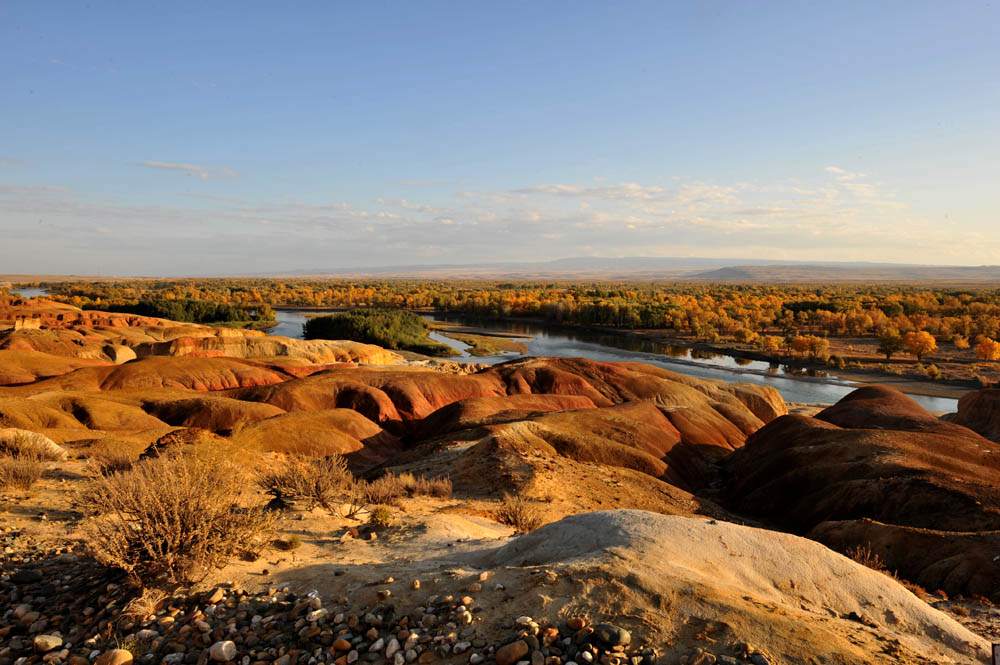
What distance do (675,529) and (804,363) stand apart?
7788 cm

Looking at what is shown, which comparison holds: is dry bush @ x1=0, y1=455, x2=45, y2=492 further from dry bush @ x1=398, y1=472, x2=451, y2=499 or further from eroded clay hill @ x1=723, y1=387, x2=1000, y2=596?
eroded clay hill @ x1=723, y1=387, x2=1000, y2=596

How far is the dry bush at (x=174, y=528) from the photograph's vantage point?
614 cm

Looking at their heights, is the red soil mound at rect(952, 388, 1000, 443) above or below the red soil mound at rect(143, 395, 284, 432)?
below

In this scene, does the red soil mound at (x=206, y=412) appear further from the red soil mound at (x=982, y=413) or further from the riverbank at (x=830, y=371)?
the riverbank at (x=830, y=371)

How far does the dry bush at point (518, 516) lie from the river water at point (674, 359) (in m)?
51.1

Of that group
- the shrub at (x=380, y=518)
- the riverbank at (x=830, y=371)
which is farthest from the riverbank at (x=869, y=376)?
the shrub at (x=380, y=518)

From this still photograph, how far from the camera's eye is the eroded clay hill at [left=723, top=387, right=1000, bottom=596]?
40.1ft

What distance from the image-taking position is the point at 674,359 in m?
77.6

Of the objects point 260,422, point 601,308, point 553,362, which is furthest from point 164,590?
point 601,308

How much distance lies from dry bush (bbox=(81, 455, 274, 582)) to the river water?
5891cm

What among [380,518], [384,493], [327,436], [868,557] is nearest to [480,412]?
[327,436]

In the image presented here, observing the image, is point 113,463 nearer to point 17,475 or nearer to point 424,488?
point 17,475

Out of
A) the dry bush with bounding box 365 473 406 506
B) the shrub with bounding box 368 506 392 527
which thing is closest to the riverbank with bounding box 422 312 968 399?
the dry bush with bounding box 365 473 406 506

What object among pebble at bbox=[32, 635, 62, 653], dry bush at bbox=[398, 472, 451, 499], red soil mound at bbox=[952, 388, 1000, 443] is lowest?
red soil mound at bbox=[952, 388, 1000, 443]
